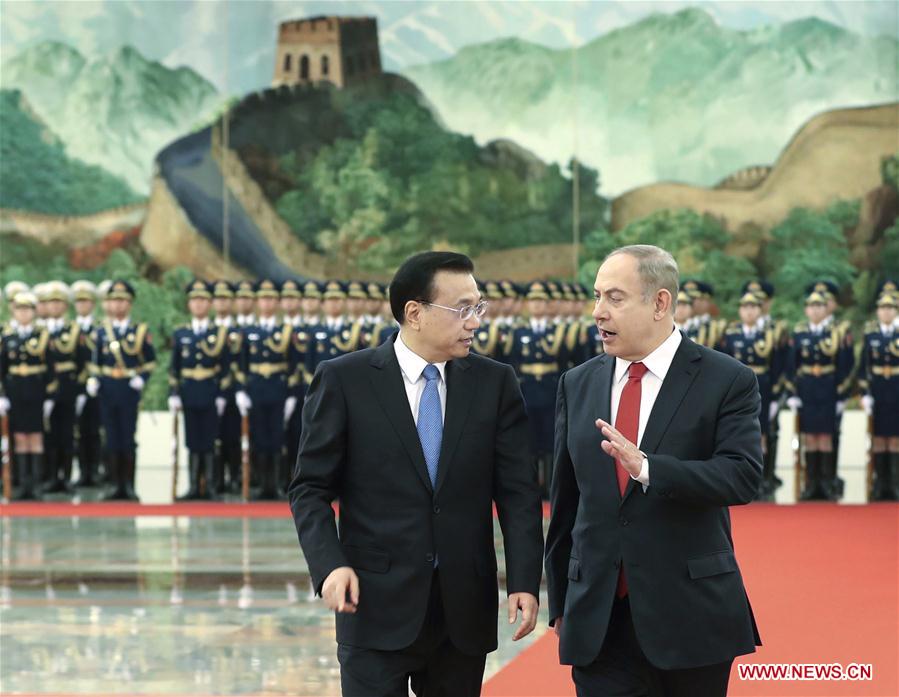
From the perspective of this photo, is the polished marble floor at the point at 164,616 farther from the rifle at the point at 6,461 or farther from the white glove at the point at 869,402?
the white glove at the point at 869,402

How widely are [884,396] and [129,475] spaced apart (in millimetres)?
6675

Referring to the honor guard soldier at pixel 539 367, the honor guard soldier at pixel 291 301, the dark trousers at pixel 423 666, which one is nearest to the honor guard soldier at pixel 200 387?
the honor guard soldier at pixel 291 301

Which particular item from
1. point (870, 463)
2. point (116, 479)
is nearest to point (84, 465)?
point (116, 479)

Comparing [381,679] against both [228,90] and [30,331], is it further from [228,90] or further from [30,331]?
[228,90]

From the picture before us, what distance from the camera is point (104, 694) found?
19.1ft

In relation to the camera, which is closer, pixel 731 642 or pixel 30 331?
pixel 731 642

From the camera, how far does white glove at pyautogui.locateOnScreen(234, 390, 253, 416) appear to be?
13.3 meters

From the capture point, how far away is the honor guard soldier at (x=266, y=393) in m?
13.3

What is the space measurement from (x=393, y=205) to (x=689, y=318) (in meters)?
5.86

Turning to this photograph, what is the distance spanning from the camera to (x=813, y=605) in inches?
286

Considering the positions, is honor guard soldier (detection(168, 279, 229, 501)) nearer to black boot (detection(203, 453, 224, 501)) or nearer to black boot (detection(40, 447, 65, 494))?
black boot (detection(203, 453, 224, 501))

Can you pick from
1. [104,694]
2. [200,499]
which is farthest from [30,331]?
[104,694]

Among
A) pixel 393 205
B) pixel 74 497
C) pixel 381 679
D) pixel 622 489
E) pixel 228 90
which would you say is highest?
pixel 228 90

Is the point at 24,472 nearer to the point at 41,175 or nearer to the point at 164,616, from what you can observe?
the point at 41,175
